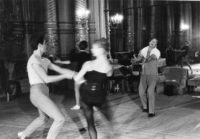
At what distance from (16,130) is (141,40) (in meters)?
15.4

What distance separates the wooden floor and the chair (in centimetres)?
45

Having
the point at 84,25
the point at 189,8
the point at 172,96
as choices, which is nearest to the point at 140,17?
the point at 189,8

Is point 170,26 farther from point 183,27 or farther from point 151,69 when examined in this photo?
point 151,69

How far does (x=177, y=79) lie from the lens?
1118 centimetres

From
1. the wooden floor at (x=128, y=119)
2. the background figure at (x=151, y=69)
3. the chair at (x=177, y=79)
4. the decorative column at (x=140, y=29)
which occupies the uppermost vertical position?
the decorative column at (x=140, y=29)

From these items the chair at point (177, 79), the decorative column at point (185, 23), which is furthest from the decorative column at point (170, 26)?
the chair at point (177, 79)

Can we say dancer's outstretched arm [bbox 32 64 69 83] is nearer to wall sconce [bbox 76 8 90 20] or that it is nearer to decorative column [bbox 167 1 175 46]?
wall sconce [bbox 76 8 90 20]

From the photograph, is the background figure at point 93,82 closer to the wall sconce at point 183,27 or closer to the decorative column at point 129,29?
the decorative column at point 129,29

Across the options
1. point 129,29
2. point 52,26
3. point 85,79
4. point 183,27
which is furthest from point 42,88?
Result: point 183,27

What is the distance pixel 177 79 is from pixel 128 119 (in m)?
3.95

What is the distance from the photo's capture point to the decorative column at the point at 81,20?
1355 centimetres

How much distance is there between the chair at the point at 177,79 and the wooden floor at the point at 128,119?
45 cm

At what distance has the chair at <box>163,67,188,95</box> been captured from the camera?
1110cm

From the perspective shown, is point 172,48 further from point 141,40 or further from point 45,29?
point 45,29
